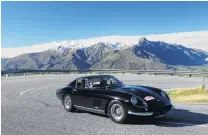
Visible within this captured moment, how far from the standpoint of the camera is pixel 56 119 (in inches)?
385

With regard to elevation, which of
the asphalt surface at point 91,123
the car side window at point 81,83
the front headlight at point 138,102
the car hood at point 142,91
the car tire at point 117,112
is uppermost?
the car side window at point 81,83

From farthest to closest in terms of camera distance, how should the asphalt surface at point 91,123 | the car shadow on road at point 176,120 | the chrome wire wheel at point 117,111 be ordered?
1. the chrome wire wheel at point 117,111
2. the car shadow on road at point 176,120
3. the asphalt surface at point 91,123

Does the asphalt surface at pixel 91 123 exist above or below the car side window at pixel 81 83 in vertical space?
below

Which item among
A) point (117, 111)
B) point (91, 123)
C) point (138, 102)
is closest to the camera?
point (138, 102)

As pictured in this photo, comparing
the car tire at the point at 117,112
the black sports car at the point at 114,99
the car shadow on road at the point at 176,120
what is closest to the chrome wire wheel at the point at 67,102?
the black sports car at the point at 114,99

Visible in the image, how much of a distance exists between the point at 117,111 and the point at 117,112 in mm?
30

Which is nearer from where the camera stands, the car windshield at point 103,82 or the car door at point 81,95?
the car door at point 81,95

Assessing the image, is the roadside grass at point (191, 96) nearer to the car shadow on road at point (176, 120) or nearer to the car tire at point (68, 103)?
the car shadow on road at point (176, 120)

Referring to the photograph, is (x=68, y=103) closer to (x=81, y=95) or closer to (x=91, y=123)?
(x=81, y=95)

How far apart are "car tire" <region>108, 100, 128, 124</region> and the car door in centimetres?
107

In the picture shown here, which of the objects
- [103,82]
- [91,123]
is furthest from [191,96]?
[91,123]

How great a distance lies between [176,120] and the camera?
9.21 m

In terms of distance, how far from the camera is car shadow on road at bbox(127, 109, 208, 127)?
28.6 ft

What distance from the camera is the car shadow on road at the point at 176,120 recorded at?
8703 millimetres
